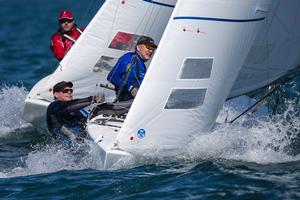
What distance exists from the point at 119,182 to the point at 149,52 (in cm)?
215

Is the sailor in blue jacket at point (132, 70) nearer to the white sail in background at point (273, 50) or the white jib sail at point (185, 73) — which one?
the white sail in background at point (273, 50)

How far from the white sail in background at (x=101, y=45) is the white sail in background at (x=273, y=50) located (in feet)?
5.50

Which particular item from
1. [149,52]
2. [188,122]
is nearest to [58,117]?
[149,52]

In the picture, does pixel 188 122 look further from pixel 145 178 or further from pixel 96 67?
pixel 96 67

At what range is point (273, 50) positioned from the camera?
982 centimetres

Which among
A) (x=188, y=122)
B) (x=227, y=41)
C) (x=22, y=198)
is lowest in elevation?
(x=22, y=198)

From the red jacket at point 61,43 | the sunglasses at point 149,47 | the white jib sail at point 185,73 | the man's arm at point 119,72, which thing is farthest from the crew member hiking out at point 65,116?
the red jacket at point 61,43

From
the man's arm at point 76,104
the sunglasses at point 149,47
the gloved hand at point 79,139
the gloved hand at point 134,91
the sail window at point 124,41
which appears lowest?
the gloved hand at point 79,139

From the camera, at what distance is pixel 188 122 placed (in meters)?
8.63

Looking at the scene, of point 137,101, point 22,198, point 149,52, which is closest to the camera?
point 22,198

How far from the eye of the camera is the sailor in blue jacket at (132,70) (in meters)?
9.63

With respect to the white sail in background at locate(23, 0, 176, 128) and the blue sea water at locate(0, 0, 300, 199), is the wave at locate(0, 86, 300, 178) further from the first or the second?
the white sail in background at locate(23, 0, 176, 128)

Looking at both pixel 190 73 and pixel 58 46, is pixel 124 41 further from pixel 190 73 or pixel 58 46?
pixel 190 73

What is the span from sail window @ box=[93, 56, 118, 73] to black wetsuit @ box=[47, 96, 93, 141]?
1.45 m
